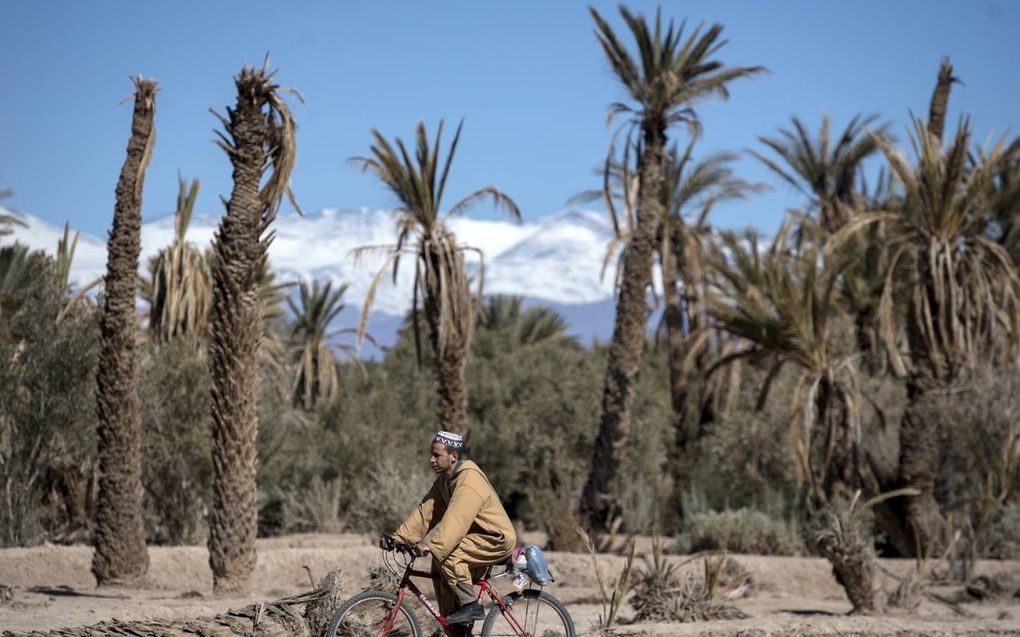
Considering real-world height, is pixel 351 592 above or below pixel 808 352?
below

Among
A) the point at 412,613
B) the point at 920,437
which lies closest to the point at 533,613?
the point at 412,613

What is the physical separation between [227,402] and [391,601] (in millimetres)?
6518

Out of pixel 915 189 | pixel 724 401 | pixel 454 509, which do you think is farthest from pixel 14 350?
pixel 724 401

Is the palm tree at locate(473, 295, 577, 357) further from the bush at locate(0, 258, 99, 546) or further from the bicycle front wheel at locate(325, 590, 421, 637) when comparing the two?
the bicycle front wheel at locate(325, 590, 421, 637)

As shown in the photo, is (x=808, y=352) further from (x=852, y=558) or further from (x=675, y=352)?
(x=675, y=352)

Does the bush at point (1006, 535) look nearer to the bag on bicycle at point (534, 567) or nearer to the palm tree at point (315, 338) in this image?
the bag on bicycle at point (534, 567)

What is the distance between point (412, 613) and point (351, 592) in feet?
23.1

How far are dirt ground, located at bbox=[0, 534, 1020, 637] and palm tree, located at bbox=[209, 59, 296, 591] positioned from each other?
Result: 0.64m

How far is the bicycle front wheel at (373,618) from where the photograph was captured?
7492 millimetres

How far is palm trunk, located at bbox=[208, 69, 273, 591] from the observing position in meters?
13.6

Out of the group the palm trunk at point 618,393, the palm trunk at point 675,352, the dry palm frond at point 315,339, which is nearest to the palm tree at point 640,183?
the palm trunk at point 618,393

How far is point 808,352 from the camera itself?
1894 centimetres

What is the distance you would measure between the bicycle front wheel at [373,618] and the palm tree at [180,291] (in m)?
14.0

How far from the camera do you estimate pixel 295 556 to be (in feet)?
52.2
